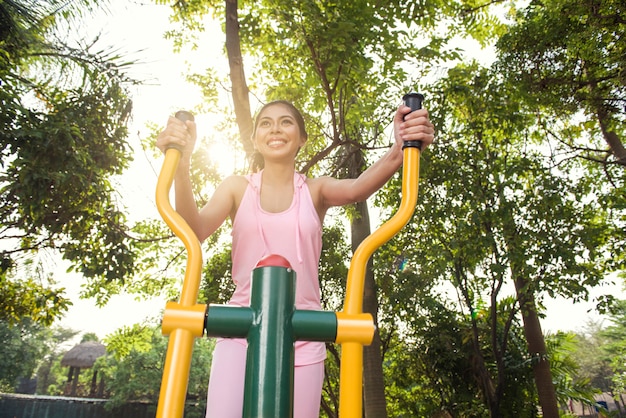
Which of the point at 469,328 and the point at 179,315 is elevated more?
the point at 469,328

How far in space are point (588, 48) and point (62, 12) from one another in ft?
19.7

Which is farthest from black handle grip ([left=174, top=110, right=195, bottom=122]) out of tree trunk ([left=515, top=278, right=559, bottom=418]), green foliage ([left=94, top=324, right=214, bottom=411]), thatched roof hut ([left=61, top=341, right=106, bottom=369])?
thatched roof hut ([left=61, top=341, right=106, bottom=369])

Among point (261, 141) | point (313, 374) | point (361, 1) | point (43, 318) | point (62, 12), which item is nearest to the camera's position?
point (313, 374)

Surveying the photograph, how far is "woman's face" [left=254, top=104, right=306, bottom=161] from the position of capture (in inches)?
57.2

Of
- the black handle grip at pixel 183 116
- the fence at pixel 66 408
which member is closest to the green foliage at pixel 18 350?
the fence at pixel 66 408

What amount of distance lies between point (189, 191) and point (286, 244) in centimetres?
30

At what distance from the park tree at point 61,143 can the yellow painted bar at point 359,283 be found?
4353 mm

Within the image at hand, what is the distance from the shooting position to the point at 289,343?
2.51 feet

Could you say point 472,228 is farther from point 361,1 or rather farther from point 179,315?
point 179,315

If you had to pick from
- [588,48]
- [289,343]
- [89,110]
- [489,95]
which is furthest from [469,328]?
[289,343]

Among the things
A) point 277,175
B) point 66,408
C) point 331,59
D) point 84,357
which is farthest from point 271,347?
point 84,357

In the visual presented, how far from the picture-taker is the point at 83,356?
2470 cm

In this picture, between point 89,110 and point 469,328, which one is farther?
point 469,328

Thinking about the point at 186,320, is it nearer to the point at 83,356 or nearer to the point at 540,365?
the point at 540,365
